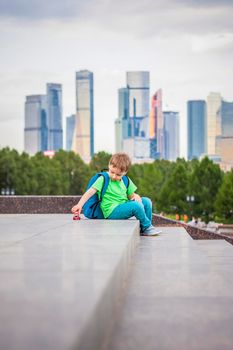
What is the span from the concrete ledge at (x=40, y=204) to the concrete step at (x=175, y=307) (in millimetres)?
10634

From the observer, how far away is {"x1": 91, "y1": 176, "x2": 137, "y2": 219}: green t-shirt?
949 centimetres

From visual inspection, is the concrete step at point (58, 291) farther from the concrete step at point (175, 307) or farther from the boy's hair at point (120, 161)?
the boy's hair at point (120, 161)

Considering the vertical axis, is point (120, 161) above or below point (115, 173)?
above

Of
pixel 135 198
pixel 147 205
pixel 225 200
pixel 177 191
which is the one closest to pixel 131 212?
pixel 135 198

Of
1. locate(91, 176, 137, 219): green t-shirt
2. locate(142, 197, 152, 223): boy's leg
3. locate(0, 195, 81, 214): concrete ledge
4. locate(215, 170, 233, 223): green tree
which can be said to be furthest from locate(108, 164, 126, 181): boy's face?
locate(215, 170, 233, 223): green tree

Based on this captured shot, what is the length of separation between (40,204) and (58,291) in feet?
46.5

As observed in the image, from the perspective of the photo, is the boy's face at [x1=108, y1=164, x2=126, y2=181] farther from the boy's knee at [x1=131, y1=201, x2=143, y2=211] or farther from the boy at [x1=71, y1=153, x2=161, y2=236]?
the boy's knee at [x1=131, y1=201, x2=143, y2=211]

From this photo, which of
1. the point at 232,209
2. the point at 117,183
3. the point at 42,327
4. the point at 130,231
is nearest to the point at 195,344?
the point at 42,327

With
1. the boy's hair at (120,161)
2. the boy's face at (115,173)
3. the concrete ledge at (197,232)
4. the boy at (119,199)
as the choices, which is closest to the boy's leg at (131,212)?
the boy at (119,199)

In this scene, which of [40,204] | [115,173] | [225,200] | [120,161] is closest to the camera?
[120,161]

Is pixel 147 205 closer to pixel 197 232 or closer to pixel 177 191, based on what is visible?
pixel 197 232

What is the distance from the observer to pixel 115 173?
939 cm

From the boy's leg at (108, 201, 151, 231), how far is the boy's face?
39cm

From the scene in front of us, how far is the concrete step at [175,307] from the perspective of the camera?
3879mm
